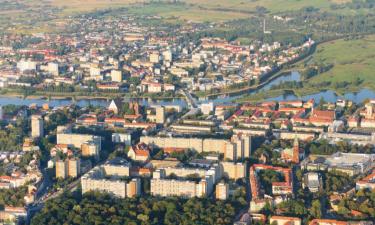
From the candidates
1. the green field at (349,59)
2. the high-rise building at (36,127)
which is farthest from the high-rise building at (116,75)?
the high-rise building at (36,127)

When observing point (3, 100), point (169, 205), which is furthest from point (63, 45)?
point (169, 205)

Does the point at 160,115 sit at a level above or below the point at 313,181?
above

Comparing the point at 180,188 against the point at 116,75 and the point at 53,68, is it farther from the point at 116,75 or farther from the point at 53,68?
the point at 53,68

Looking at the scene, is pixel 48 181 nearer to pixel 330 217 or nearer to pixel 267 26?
pixel 330 217

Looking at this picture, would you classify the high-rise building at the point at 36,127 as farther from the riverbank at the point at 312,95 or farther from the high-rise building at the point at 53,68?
the high-rise building at the point at 53,68

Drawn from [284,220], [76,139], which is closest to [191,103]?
[76,139]

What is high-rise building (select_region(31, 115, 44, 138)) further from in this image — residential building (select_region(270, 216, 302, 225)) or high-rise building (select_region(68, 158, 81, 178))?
residential building (select_region(270, 216, 302, 225))

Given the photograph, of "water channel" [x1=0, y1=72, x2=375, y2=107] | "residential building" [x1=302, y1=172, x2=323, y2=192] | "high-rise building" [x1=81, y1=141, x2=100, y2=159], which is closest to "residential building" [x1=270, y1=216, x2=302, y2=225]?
"residential building" [x1=302, y1=172, x2=323, y2=192]
